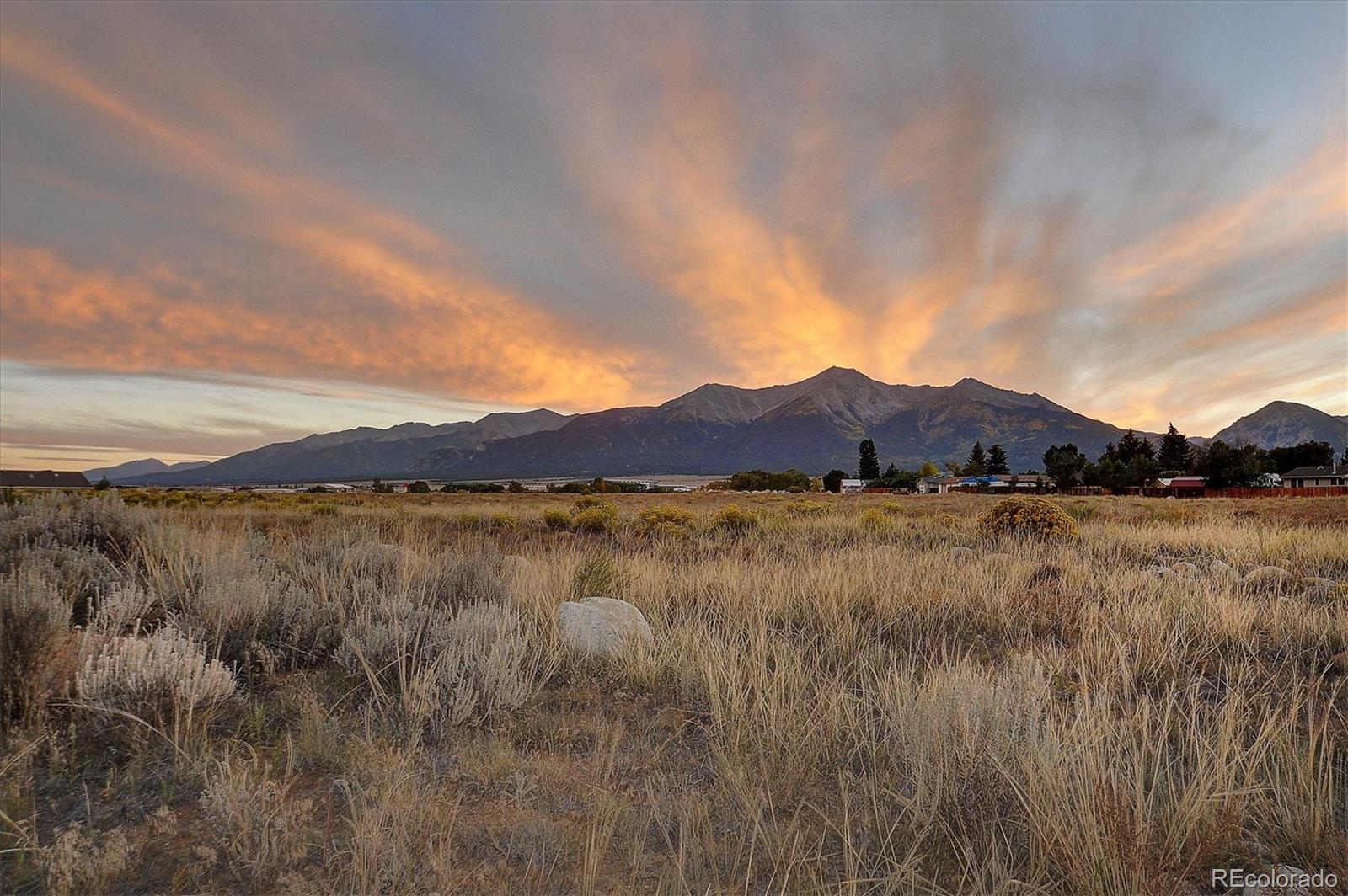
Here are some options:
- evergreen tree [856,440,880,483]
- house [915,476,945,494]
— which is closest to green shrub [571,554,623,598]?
house [915,476,945,494]

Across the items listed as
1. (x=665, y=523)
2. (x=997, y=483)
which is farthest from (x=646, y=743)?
(x=997, y=483)

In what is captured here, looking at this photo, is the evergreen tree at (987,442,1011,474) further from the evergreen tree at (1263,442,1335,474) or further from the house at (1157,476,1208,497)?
the house at (1157,476,1208,497)

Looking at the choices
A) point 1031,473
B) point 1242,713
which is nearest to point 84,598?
point 1242,713

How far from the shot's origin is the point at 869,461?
117750 mm

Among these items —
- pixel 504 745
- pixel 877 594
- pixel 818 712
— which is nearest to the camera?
pixel 504 745

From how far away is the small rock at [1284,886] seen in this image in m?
1.87

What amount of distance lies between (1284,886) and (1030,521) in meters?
11.7

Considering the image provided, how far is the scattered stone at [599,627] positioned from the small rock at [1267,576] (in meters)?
7.32

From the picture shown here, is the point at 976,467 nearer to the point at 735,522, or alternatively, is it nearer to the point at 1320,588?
the point at 735,522

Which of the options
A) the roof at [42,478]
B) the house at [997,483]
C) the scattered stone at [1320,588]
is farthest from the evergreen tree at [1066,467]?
the roof at [42,478]

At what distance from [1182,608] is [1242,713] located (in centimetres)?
215

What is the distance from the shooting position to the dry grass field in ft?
6.86

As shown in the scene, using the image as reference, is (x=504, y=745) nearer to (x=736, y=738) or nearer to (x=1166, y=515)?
(x=736, y=738)

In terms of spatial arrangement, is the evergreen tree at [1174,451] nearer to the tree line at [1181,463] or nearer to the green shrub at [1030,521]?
the tree line at [1181,463]
